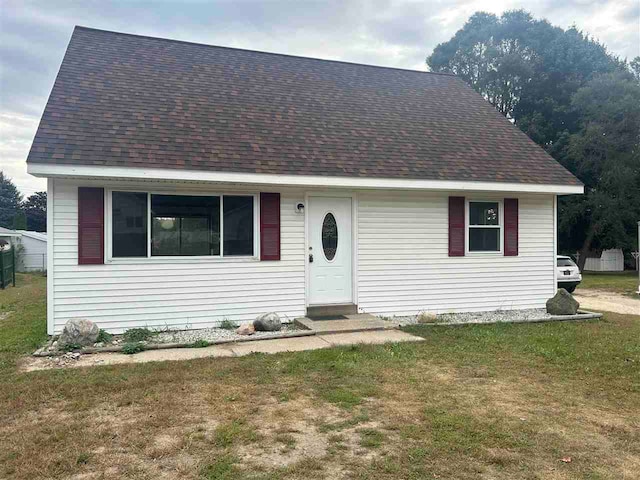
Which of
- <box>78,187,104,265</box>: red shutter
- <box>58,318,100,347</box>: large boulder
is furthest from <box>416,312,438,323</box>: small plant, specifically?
<box>78,187,104,265</box>: red shutter

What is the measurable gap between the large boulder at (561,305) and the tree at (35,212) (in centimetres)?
5599

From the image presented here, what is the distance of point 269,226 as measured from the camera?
8477 mm

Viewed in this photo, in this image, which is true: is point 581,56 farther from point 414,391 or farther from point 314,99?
point 414,391

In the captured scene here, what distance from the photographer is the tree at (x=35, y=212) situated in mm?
53719

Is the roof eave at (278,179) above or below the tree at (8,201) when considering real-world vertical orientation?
below

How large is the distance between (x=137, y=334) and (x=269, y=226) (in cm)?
276

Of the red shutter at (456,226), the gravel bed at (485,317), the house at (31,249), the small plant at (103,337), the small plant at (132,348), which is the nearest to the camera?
the small plant at (132,348)

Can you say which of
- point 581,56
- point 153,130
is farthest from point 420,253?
point 581,56

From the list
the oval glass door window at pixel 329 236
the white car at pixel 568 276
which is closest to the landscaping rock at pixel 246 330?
the oval glass door window at pixel 329 236

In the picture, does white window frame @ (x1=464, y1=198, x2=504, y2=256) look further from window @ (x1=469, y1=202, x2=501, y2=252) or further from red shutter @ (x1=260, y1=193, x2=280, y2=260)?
red shutter @ (x1=260, y1=193, x2=280, y2=260)

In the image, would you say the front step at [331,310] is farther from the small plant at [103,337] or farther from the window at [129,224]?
the small plant at [103,337]

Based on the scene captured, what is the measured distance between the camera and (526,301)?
1030 centimetres

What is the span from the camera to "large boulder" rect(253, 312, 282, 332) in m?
7.81

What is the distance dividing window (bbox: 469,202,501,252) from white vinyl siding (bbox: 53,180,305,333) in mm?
3608
